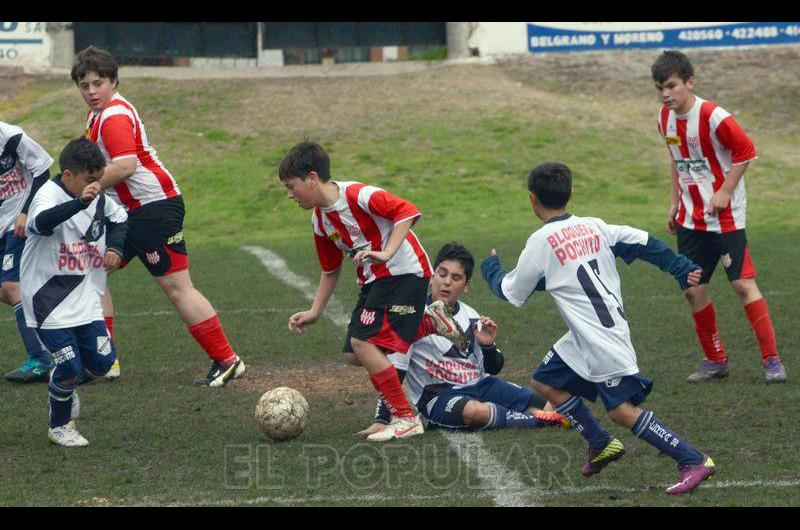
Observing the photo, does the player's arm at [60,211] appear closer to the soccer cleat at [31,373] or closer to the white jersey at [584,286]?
the soccer cleat at [31,373]

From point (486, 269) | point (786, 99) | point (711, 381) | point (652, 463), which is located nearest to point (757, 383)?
point (711, 381)

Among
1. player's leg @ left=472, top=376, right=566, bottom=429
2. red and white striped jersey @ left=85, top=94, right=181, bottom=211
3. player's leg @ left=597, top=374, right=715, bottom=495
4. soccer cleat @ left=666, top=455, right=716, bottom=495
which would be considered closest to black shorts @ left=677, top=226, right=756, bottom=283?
player's leg @ left=472, top=376, right=566, bottom=429

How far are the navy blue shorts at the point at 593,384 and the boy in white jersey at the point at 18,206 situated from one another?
3.74 meters

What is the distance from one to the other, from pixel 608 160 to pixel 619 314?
1474 centimetres

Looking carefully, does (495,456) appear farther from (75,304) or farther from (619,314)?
(75,304)

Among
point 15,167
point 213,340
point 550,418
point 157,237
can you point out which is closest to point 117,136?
point 157,237

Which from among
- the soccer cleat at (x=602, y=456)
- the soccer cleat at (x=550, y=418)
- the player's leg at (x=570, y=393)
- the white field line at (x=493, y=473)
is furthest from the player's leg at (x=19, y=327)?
the soccer cleat at (x=602, y=456)

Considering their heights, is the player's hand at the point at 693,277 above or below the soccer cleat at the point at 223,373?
above

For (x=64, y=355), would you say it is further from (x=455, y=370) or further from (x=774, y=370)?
(x=774, y=370)

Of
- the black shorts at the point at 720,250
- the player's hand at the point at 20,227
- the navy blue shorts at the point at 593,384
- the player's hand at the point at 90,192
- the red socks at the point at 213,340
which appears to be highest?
the player's hand at the point at 90,192

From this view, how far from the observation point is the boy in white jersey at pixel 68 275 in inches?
239

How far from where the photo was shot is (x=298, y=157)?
20.0 ft

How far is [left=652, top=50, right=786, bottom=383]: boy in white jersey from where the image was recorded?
7.34 metres

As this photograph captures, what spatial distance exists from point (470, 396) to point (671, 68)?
243 cm
